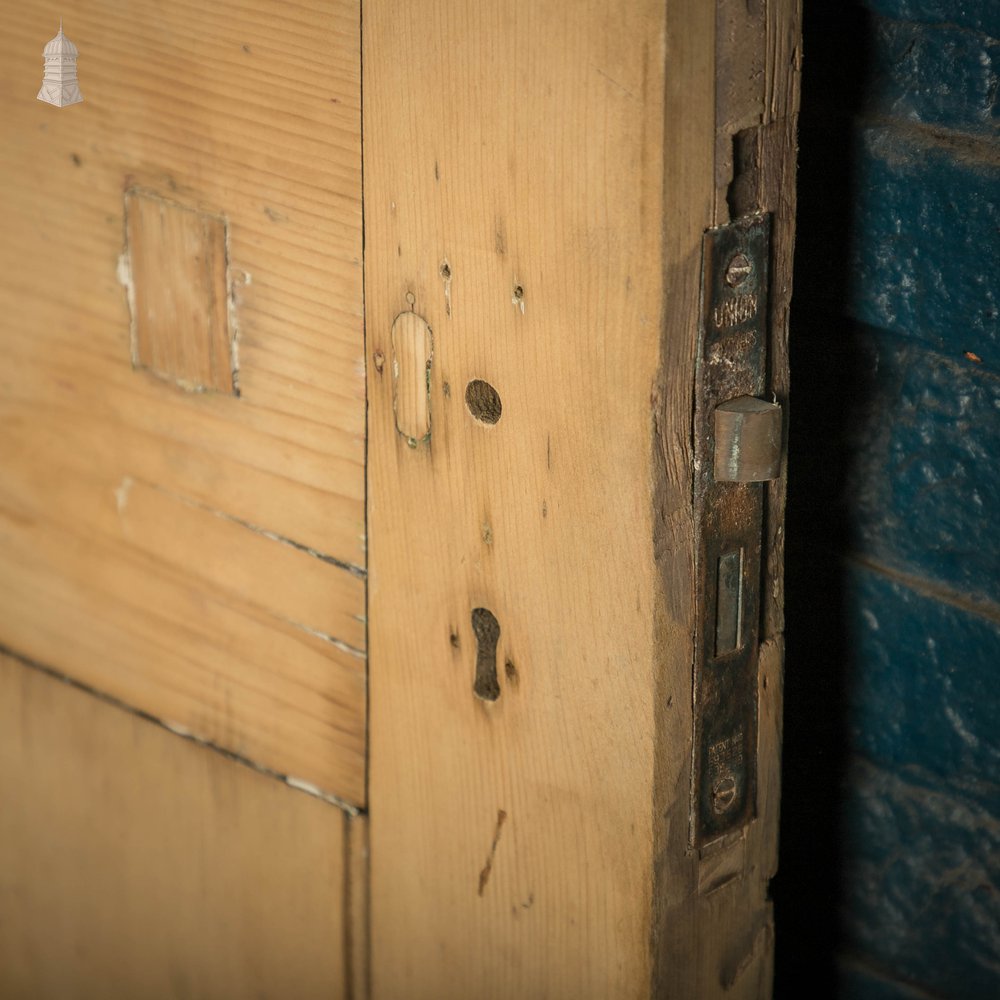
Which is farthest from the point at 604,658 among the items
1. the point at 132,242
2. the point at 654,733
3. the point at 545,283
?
the point at 132,242

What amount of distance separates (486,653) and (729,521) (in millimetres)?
170

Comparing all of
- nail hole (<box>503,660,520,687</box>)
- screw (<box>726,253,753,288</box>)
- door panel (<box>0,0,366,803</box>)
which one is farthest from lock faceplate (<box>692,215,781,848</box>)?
door panel (<box>0,0,366,803</box>)

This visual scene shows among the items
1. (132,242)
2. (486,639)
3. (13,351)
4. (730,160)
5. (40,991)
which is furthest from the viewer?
(40,991)

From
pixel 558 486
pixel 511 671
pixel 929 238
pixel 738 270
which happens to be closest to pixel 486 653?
pixel 511 671

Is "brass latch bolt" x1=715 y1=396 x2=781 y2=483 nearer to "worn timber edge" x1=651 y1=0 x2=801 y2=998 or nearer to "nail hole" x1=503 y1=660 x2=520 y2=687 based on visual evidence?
"worn timber edge" x1=651 y1=0 x2=801 y2=998

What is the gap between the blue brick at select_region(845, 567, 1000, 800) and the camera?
3.38 ft

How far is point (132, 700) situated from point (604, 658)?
0.45 meters

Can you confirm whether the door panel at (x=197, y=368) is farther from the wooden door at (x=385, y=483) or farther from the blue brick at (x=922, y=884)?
the blue brick at (x=922, y=884)

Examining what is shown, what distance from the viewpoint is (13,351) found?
42.8 inches

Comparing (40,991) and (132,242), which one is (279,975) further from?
(132,242)

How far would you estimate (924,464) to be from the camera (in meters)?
1.02

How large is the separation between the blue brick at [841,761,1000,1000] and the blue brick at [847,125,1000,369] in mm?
321

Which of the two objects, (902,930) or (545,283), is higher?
(545,283)

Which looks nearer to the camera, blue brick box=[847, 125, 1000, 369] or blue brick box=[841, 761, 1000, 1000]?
blue brick box=[847, 125, 1000, 369]
